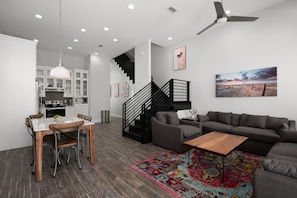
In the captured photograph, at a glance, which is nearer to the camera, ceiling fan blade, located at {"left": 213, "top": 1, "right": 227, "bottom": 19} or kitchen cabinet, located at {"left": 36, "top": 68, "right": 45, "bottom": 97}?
ceiling fan blade, located at {"left": 213, "top": 1, "right": 227, "bottom": 19}

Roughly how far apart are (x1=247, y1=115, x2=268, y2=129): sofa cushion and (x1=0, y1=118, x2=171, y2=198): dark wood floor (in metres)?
2.77

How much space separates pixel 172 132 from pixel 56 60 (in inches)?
266

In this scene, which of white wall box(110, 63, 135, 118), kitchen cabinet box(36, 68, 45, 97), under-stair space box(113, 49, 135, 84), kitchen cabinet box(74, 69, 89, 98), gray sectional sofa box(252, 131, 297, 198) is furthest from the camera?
white wall box(110, 63, 135, 118)

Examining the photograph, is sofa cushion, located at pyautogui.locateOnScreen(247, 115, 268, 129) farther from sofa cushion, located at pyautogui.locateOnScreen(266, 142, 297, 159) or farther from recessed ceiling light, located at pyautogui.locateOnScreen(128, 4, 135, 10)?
recessed ceiling light, located at pyautogui.locateOnScreen(128, 4, 135, 10)

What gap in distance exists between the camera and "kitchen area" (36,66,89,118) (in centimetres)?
590

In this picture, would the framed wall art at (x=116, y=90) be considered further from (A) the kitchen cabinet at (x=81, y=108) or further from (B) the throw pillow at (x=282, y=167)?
(B) the throw pillow at (x=282, y=167)

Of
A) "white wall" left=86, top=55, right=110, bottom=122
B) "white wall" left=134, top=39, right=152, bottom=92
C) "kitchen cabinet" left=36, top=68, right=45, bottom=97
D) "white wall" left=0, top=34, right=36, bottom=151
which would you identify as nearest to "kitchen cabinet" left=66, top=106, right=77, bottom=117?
"white wall" left=86, top=55, right=110, bottom=122

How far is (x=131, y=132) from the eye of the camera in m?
4.62

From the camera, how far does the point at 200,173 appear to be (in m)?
2.37

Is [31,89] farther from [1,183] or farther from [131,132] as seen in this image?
[131,132]

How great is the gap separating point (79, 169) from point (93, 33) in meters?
4.36

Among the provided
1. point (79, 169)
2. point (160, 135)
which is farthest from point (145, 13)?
point (79, 169)

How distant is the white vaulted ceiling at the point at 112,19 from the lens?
3.35 m

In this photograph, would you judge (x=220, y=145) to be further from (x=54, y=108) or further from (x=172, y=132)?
(x=54, y=108)
